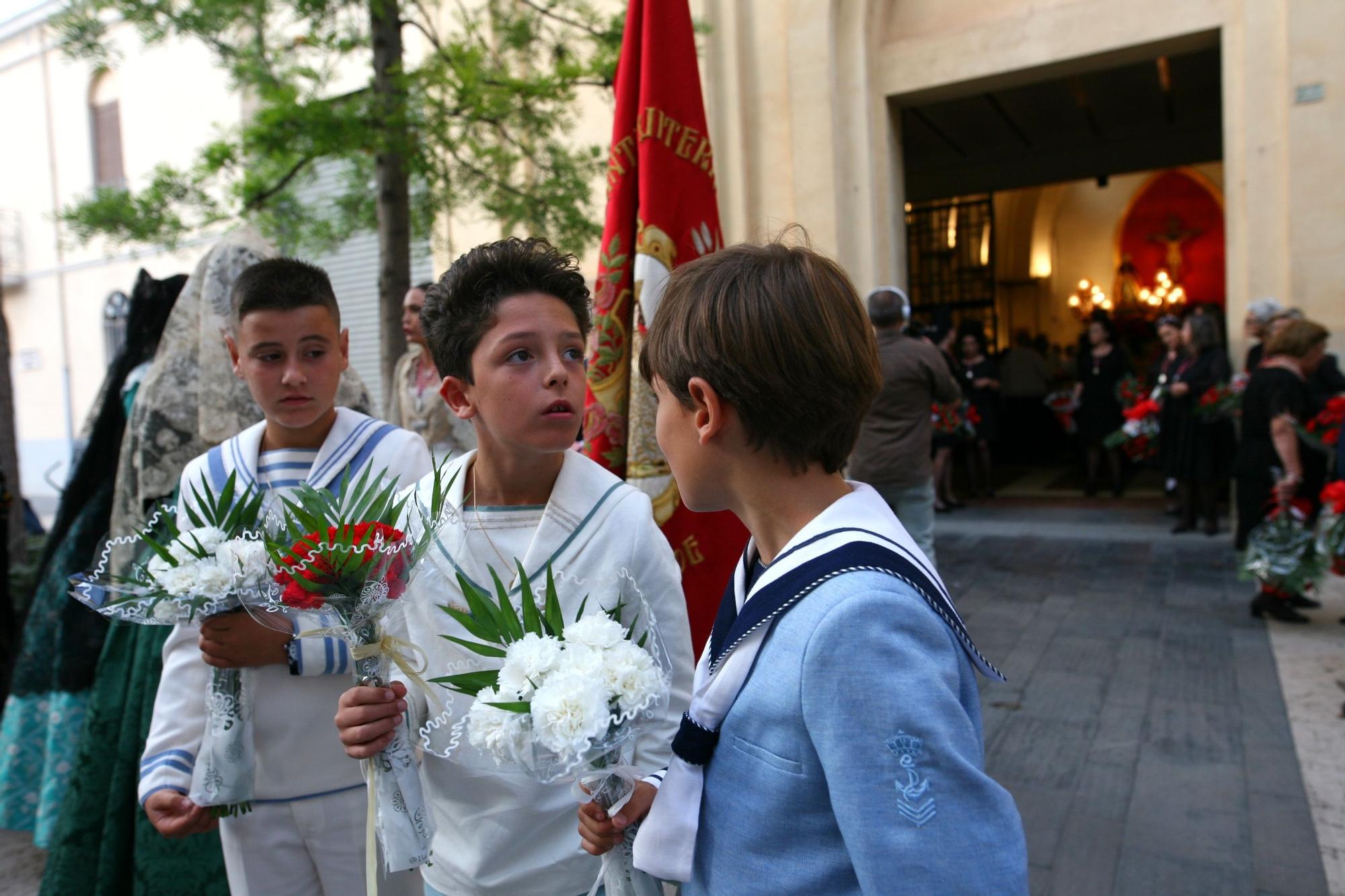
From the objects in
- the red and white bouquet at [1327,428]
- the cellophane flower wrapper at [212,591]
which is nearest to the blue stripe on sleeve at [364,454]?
the cellophane flower wrapper at [212,591]

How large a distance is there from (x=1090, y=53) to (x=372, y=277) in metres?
9.15

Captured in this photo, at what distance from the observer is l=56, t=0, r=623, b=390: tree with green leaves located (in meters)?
4.75

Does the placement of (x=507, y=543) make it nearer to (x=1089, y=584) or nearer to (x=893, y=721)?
(x=893, y=721)

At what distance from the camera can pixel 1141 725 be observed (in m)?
4.09

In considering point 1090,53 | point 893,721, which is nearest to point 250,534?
point 893,721

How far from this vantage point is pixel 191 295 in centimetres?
307

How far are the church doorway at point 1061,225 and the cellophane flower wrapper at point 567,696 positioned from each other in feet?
26.0

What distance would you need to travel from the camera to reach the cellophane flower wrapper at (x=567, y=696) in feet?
3.47

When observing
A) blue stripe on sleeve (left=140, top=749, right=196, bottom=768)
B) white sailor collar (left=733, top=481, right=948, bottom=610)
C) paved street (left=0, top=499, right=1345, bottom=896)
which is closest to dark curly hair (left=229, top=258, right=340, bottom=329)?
blue stripe on sleeve (left=140, top=749, right=196, bottom=768)

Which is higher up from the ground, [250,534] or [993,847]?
[250,534]

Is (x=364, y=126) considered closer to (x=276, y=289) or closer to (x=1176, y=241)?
(x=276, y=289)

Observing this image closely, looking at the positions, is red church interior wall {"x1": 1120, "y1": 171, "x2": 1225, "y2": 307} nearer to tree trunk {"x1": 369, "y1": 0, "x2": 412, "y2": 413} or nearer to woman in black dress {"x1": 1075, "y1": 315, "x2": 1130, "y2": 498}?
woman in black dress {"x1": 1075, "y1": 315, "x2": 1130, "y2": 498}

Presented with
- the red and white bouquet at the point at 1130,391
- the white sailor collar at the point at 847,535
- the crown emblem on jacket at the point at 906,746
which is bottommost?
the crown emblem on jacket at the point at 906,746

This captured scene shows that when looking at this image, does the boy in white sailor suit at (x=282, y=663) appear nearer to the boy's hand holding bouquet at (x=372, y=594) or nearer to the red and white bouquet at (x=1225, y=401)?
the boy's hand holding bouquet at (x=372, y=594)
